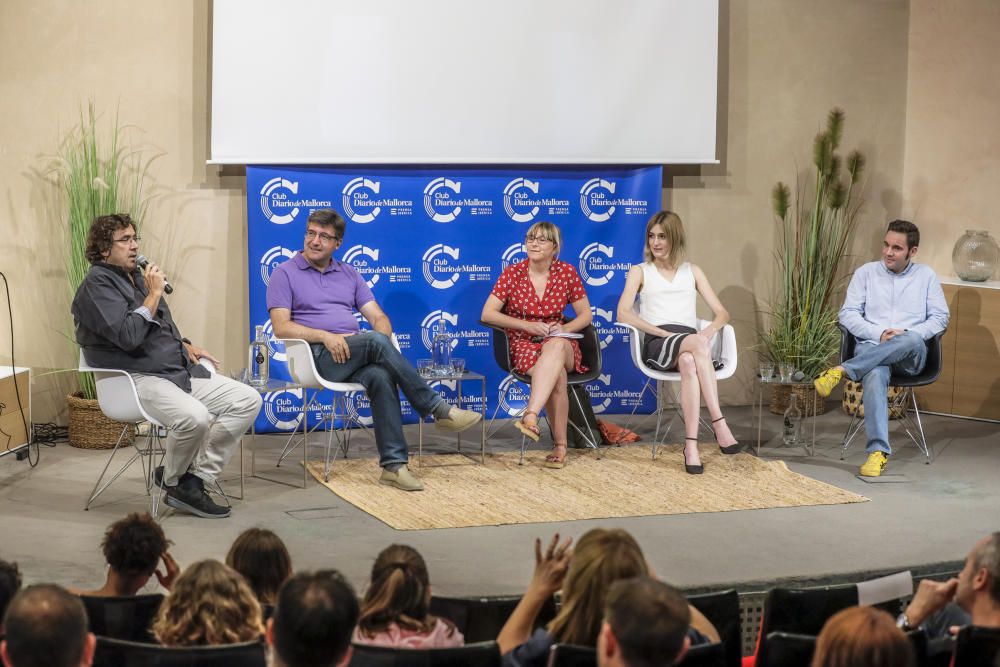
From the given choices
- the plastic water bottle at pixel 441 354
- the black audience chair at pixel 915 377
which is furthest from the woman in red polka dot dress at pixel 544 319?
the black audience chair at pixel 915 377

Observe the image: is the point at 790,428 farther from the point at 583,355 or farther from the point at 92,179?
the point at 92,179

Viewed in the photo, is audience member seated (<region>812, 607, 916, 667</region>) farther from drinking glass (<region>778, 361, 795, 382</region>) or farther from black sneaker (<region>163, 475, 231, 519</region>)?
drinking glass (<region>778, 361, 795, 382</region>)

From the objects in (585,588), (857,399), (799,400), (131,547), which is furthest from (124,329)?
(857,399)

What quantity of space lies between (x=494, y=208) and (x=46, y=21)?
8.13 ft

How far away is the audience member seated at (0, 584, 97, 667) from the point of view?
221 centimetres

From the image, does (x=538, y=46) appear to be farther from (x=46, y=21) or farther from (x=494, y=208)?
(x=46, y=21)

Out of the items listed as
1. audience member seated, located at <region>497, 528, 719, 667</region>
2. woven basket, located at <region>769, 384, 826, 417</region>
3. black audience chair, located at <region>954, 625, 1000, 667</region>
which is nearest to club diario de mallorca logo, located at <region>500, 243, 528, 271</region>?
woven basket, located at <region>769, 384, 826, 417</region>

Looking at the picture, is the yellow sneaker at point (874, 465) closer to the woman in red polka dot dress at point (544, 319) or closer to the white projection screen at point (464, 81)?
the woman in red polka dot dress at point (544, 319)

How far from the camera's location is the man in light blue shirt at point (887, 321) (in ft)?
20.5

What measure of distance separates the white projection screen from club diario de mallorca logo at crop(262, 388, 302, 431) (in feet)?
4.03

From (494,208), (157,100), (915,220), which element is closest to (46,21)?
(157,100)

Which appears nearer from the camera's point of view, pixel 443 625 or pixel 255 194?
pixel 443 625

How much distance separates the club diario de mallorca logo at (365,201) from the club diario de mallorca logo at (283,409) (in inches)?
38.8

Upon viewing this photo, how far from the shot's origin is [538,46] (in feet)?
23.3
